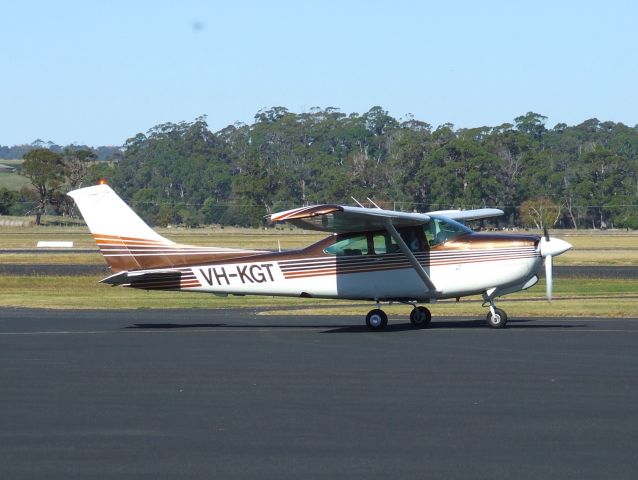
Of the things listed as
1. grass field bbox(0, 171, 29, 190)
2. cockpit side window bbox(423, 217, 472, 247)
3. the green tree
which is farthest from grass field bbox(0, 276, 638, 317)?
grass field bbox(0, 171, 29, 190)

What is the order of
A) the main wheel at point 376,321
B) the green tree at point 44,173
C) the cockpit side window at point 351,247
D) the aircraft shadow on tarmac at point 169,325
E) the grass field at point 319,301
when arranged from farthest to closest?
the green tree at point 44,173 < the grass field at point 319,301 < the aircraft shadow on tarmac at point 169,325 < the cockpit side window at point 351,247 < the main wheel at point 376,321

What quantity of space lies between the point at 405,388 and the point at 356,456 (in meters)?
3.73

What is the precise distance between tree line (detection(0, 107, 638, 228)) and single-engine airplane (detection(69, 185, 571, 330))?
80741mm

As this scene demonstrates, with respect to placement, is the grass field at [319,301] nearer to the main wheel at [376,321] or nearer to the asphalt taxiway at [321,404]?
the main wheel at [376,321]

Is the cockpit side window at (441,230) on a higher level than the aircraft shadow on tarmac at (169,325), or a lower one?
higher

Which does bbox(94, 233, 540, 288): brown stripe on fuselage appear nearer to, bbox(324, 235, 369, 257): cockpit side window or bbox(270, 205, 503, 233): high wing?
bbox(324, 235, 369, 257): cockpit side window

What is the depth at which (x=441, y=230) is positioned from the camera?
2064cm

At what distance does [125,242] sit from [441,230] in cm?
592

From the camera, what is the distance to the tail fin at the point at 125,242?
835 inches

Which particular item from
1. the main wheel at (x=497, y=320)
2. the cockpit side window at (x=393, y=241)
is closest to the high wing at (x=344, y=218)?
the cockpit side window at (x=393, y=241)

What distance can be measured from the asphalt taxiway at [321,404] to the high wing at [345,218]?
1.98 meters

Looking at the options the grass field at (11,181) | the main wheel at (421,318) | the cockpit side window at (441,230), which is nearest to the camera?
the cockpit side window at (441,230)

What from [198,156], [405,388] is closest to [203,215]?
[198,156]

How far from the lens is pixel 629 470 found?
8367mm
